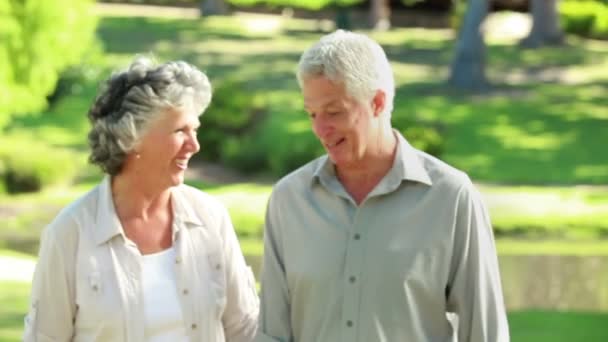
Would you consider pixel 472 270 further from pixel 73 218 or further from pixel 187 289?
pixel 73 218

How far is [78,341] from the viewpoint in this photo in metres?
4.61

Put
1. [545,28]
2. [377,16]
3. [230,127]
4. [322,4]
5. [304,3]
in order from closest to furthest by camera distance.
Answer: [230,127] < [545,28] < [377,16] < [322,4] < [304,3]

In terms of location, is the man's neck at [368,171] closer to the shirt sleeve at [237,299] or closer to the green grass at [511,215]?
the shirt sleeve at [237,299]

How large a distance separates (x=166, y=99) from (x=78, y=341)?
0.74m

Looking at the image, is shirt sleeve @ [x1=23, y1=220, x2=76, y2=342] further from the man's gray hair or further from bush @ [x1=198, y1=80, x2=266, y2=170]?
bush @ [x1=198, y1=80, x2=266, y2=170]

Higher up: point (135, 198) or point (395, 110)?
point (135, 198)

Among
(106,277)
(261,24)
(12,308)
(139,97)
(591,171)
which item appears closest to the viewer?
(139,97)

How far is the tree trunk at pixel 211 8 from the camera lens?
40.8m

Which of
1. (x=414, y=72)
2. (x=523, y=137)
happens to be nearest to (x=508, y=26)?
(x=414, y=72)

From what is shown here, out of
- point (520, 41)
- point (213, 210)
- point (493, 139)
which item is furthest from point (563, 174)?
point (213, 210)

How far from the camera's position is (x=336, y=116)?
411 centimetres

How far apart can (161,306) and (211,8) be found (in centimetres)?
3674

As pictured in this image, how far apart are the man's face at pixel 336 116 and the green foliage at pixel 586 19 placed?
33825 mm

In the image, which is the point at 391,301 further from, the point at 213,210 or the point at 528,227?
the point at 528,227
